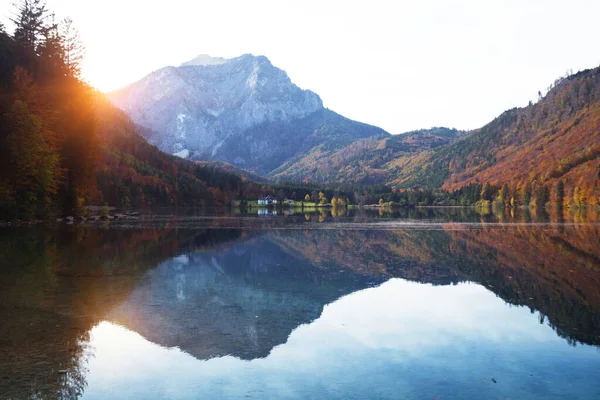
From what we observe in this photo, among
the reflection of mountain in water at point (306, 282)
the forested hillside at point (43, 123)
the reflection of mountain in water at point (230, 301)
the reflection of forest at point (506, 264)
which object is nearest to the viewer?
the reflection of mountain in water at point (230, 301)

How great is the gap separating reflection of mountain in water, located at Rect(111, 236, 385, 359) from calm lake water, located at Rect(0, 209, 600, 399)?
0.29ft

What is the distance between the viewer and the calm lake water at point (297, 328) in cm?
1134

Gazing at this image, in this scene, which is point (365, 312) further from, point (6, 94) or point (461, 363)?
point (6, 94)

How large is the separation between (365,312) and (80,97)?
68450 millimetres

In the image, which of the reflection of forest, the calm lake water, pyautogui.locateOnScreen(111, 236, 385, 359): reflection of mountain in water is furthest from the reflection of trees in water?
the reflection of forest

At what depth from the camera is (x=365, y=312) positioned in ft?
63.5

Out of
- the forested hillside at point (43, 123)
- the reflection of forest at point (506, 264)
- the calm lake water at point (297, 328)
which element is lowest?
the calm lake water at point (297, 328)

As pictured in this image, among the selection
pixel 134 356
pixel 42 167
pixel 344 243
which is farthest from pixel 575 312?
pixel 42 167

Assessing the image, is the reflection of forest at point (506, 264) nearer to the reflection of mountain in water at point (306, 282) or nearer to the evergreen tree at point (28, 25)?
the reflection of mountain in water at point (306, 282)

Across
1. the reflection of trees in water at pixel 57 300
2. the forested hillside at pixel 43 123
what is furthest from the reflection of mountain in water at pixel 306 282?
the forested hillside at pixel 43 123

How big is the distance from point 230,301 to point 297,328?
5046mm

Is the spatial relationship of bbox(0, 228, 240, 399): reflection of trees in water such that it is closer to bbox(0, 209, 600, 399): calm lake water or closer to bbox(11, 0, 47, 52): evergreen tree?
bbox(0, 209, 600, 399): calm lake water

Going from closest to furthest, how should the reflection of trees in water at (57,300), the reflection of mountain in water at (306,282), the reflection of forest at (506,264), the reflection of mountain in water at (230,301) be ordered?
the reflection of trees in water at (57,300)
the reflection of mountain in water at (230,301)
the reflection of mountain in water at (306,282)
the reflection of forest at (506,264)

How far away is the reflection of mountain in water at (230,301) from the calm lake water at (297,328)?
0.09m
